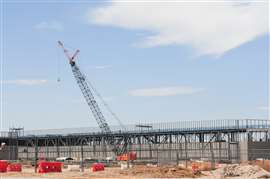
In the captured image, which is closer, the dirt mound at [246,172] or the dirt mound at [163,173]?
the dirt mound at [246,172]

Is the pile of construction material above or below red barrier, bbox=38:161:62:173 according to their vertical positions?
above

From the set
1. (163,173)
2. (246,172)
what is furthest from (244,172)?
(163,173)

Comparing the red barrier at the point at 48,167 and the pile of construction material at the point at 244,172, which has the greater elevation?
the pile of construction material at the point at 244,172

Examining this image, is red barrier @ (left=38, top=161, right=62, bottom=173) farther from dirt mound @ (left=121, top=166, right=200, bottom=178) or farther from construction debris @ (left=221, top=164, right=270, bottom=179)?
construction debris @ (left=221, top=164, right=270, bottom=179)

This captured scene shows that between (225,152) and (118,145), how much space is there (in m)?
41.2

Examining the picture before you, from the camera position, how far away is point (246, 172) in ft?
127

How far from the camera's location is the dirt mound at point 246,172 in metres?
37.8

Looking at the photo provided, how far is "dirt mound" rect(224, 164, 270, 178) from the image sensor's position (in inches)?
1487

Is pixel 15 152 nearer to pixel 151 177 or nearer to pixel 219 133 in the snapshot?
pixel 219 133

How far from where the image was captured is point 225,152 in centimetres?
8325

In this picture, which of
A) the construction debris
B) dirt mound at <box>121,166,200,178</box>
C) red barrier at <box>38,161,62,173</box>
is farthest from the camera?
red barrier at <box>38,161,62,173</box>

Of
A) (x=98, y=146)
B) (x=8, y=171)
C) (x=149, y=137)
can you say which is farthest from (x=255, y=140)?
(x=8, y=171)

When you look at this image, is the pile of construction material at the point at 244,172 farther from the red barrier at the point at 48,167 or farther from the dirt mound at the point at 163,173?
the red barrier at the point at 48,167

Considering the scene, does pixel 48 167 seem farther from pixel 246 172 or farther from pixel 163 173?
pixel 246 172
